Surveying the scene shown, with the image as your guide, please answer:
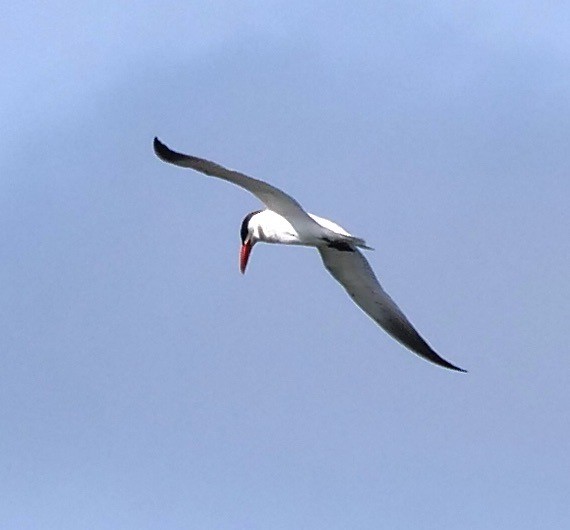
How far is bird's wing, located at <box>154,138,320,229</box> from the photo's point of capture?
19469 mm

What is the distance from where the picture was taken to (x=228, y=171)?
1944cm

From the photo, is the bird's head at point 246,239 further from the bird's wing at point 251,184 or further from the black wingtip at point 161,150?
the black wingtip at point 161,150

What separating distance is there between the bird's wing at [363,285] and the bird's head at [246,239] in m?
1.01

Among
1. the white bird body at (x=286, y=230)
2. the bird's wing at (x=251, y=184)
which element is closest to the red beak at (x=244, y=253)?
the white bird body at (x=286, y=230)

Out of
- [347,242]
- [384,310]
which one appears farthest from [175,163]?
[384,310]

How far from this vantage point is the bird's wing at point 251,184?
19.5 m

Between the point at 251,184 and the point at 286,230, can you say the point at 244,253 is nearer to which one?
the point at 286,230

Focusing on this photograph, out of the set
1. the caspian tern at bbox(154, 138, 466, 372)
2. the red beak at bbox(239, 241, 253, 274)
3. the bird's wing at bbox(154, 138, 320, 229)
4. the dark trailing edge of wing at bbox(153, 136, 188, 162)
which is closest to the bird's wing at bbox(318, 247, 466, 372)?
the caspian tern at bbox(154, 138, 466, 372)

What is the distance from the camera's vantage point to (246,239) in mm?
22062

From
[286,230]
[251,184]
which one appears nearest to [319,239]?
[286,230]

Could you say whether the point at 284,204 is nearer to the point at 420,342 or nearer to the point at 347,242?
the point at 347,242

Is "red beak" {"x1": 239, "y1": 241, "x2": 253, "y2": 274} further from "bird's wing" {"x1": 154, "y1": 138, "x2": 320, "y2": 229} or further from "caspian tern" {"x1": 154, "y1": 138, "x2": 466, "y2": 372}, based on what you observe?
"bird's wing" {"x1": 154, "y1": 138, "x2": 320, "y2": 229}

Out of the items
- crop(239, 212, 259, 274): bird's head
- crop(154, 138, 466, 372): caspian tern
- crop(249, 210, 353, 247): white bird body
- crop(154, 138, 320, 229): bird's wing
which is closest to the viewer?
crop(154, 138, 320, 229): bird's wing

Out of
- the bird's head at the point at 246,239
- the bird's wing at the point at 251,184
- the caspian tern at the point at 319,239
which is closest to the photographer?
the bird's wing at the point at 251,184
